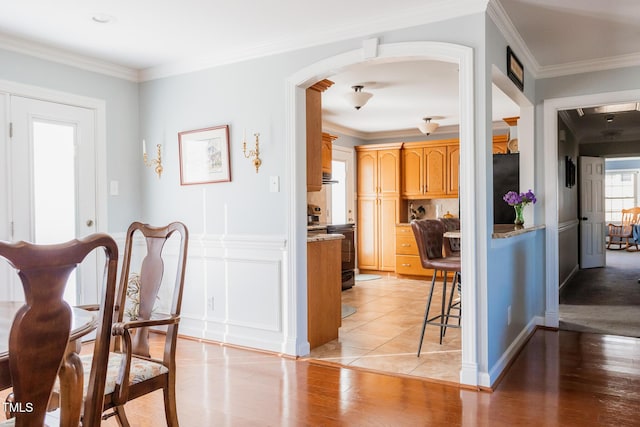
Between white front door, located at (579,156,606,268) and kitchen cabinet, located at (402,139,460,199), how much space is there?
2775mm

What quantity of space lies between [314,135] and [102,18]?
1.73 meters

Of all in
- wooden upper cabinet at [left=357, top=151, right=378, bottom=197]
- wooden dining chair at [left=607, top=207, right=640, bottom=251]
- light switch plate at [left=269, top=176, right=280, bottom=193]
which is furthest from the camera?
wooden dining chair at [left=607, top=207, right=640, bottom=251]

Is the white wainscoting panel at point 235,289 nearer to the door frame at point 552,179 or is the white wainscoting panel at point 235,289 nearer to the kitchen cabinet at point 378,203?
the door frame at point 552,179

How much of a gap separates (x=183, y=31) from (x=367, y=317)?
3.23 meters

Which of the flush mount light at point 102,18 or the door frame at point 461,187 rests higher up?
the flush mount light at point 102,18

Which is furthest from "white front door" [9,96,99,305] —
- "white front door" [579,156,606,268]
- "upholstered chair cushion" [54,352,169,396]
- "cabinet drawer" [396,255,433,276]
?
"white front door" [579,156,606,268]

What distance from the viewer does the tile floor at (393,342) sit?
3406mm

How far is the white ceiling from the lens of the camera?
10.1 feet

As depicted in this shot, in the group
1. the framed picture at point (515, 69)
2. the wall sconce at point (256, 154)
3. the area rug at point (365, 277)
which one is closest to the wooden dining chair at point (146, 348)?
the wall sconce at point (256, 154)

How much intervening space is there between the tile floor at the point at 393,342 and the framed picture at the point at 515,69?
7.06 feet

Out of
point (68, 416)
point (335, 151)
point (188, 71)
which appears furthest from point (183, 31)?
point (335, 151)

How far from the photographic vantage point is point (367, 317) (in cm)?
502

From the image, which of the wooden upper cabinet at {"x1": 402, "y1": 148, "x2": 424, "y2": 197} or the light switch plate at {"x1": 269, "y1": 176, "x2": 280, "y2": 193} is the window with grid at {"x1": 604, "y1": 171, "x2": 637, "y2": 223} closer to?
the wooden upper cabinet at {"x1": 402, "y1": 148, "x2": 424, "y2": 197}

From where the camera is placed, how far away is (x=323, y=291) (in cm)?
398
